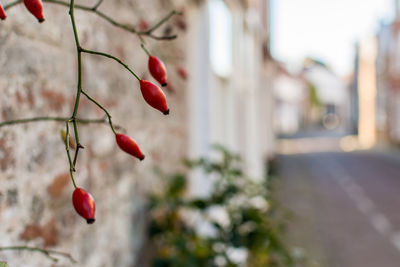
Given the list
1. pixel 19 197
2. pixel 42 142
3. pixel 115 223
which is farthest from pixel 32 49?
pixel 115 223

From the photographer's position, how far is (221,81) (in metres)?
3.76

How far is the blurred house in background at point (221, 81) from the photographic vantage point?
2871 mm

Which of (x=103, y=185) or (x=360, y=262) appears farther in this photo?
(x=360, y=262)

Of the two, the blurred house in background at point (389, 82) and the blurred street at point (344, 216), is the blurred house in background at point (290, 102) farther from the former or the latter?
the blurred street at point (344, 216)

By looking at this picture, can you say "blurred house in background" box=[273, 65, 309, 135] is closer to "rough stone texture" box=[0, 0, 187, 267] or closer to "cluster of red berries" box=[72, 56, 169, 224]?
"rough stone texture" box=[0, 0, 187, 267]

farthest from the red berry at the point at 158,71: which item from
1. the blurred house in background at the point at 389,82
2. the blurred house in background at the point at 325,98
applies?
the blurred house in background at the point at 325,98

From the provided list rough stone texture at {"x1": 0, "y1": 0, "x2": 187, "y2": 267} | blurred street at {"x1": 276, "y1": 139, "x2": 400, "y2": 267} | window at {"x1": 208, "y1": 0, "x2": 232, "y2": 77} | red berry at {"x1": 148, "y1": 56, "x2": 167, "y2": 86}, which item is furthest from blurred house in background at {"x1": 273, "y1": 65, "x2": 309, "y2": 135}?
red berry at {"x1": 148, "y1": 56, "x2": 167, "y2": 86}

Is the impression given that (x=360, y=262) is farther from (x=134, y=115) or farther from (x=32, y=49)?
(x=32, y=49)

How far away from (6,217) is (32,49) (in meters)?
0.39

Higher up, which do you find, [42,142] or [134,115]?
[134,115]

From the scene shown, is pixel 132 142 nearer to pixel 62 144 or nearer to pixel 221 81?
pixel 62 144

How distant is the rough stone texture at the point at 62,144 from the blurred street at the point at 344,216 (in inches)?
40.6

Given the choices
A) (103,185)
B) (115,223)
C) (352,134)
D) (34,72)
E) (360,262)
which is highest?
(352,134)

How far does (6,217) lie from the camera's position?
1021 mm
